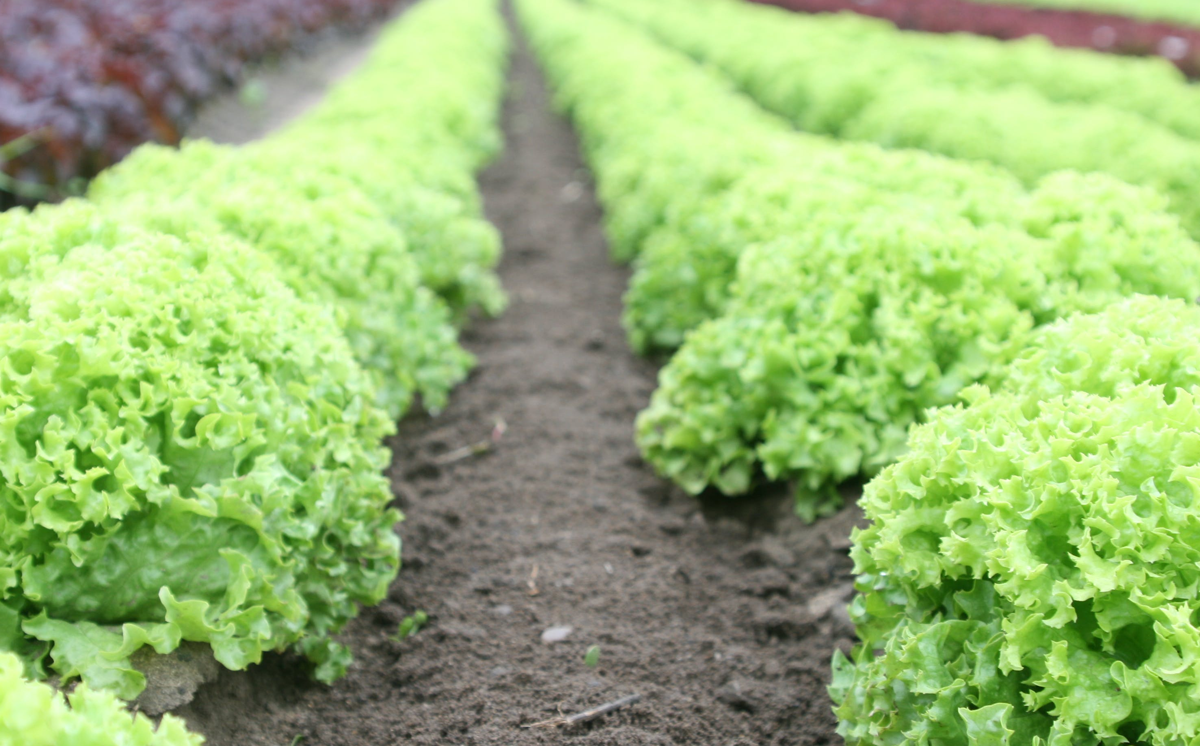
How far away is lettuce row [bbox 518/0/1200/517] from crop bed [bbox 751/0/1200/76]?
10.9 m

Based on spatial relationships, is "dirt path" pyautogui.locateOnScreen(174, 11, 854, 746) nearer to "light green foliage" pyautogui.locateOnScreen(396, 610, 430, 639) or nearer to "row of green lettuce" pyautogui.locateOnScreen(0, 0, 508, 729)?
"light green foliage" pyautogui.locateOnScreen(396, 610, 430, 639)

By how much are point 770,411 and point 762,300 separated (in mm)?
646

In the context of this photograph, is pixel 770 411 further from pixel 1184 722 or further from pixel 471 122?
pixel 471 122

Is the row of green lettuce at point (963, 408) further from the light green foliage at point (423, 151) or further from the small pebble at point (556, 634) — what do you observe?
the light green foliage at point (423, 151)

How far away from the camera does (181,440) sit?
9.13ft

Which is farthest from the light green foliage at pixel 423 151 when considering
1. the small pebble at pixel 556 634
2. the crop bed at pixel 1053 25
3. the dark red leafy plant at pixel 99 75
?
the crop bed at pixel 1053 25

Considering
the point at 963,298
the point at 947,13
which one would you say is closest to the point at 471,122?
the point at 963,298

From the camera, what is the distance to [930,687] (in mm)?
2479

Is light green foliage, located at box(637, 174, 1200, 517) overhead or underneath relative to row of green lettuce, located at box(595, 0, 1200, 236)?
overhead

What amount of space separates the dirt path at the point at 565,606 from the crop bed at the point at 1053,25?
39.9ft

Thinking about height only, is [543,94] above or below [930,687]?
below

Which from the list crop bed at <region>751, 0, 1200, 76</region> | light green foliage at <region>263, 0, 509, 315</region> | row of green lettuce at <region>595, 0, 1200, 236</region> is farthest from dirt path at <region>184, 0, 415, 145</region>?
crop bed at <region>751, 0, 1200, 76</region>

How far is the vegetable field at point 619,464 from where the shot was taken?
239 centimetres

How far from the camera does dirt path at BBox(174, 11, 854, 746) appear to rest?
330cm
